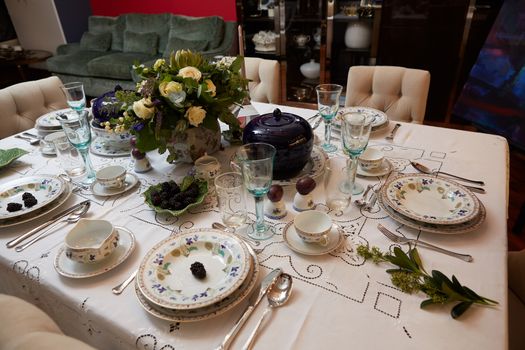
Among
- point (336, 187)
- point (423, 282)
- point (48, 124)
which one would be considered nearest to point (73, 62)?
point (48, 124)

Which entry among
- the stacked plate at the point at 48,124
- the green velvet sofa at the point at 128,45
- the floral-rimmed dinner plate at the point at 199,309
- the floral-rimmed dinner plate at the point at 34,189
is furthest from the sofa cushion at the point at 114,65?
the floral-rimmed dinner plate at the point at 199,309

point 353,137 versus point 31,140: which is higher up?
point 353,137

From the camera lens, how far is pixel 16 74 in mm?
A: 5008

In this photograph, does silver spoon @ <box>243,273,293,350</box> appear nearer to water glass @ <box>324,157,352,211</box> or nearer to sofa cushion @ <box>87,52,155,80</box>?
water glass @ <box>324,157,352,211</box>

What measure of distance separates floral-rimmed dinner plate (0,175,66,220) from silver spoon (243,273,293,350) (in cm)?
67

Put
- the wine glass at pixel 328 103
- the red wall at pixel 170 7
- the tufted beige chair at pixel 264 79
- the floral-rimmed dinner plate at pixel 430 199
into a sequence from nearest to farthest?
the floral-rimmed dinner plate at pixel 430 199 → the wine glass at pixel 328 103 → the tufted beige chair at pixel 264 79 → the red wall at pixel 170 7

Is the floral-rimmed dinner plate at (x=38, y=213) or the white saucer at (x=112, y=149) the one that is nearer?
the floral-rimmed dinner plate at (x=38, y=213)

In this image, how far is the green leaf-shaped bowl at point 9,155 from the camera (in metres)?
1.18

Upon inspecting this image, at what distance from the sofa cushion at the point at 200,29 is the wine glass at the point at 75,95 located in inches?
92.8

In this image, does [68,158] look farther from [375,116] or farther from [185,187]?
[375,116]

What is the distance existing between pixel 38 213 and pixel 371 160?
92 centimetres

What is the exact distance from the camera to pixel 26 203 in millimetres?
950

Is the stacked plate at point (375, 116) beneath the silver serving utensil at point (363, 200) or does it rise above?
above

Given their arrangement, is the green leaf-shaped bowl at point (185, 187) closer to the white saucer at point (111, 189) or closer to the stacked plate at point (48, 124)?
the white saucer at point (111, 189)
